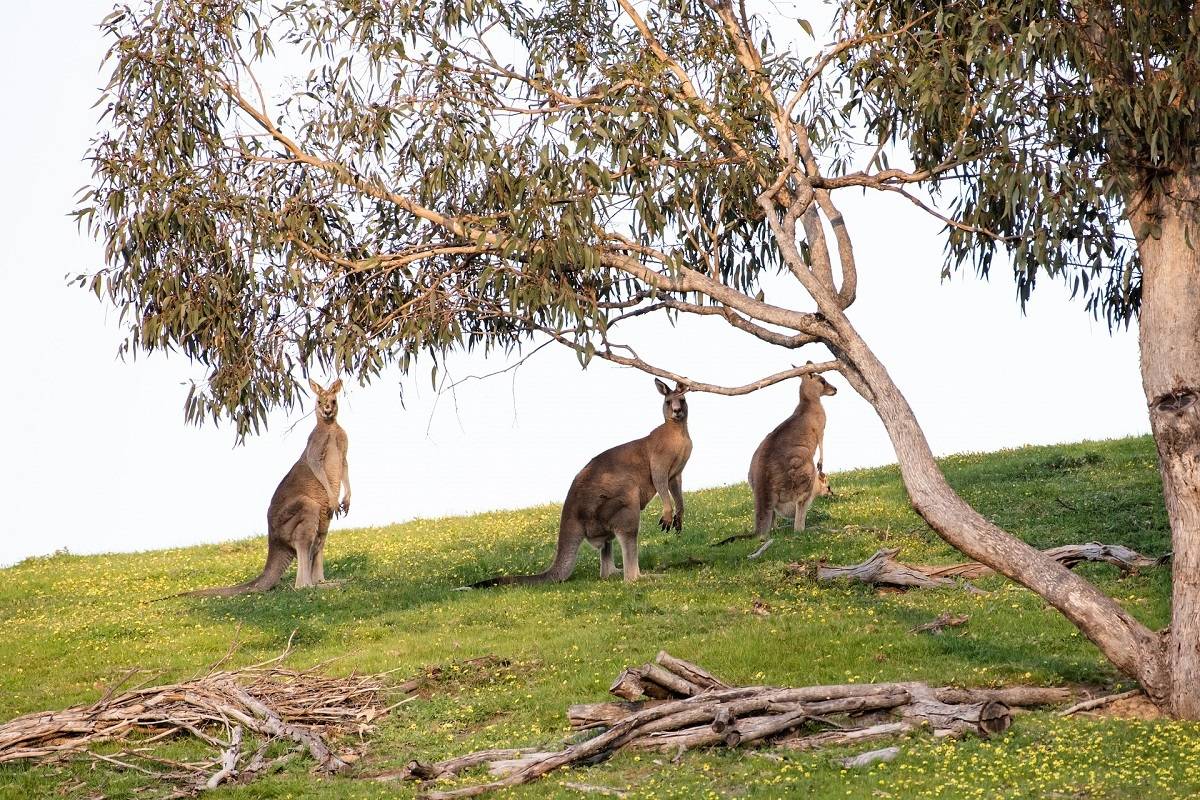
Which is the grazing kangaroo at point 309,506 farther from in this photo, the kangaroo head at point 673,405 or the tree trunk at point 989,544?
the tree trunk at point 989,544

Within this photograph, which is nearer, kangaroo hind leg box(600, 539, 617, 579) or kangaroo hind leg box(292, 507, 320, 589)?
kangaroo hind leg box(600, 539, 617, 579)

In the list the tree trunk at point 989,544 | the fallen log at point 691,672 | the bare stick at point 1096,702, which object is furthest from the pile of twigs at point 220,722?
the bare stick at point 1096,702

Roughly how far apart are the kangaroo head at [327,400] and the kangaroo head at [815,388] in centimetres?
735

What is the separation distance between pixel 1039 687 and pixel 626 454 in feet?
24.7

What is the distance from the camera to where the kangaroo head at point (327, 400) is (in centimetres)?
2081

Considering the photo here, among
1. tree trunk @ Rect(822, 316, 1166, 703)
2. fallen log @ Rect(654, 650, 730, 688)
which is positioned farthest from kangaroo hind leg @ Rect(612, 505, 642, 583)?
fallen log @ Rect(654, 650, 730, 688)

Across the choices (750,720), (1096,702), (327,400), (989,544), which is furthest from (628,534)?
(1096,702)

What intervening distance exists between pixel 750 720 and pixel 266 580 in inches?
420

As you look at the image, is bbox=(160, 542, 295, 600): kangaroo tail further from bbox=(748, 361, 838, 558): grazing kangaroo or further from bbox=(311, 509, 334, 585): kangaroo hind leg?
bbox=(748, 361, 838, 558): grazing kangaroo

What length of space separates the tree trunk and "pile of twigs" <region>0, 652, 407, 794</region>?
557cm

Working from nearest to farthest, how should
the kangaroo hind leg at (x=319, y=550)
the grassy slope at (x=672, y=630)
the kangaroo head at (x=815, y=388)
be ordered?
the grassy slope at (x=672, y=630), the kangaroo hind leg at (x=319, y=550), the kangaroo head at (x=815, y=388)

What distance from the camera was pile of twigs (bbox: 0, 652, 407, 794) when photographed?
38.7 ft

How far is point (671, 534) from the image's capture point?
69.8 feet

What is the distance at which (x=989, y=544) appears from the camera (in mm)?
12250
